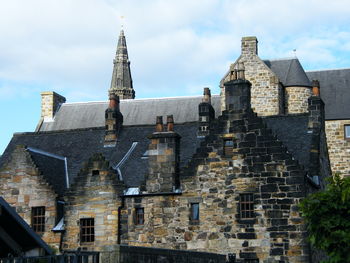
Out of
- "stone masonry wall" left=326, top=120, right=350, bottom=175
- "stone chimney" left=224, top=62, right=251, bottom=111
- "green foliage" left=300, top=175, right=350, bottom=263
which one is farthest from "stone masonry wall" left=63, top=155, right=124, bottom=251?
"stone masonry wall" left=326, top=120, right=350, bottom=175

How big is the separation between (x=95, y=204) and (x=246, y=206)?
20.1ft

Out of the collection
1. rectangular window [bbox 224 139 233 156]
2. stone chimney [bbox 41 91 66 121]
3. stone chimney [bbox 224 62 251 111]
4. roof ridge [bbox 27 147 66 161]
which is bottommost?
rectangular window [bbox 224 139 233 156]

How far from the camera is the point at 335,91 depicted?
1751 inches

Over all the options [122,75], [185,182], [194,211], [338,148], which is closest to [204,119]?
[185,182]

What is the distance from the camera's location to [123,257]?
16.5 meters

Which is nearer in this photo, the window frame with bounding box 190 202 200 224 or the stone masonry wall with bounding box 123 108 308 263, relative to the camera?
the stone masonry wall with bounding box 123 108 308 263

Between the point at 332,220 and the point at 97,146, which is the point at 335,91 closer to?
the point at 97,146

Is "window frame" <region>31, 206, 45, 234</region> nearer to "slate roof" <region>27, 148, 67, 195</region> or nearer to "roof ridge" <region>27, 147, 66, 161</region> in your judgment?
"slate roof" <region>27, 148, 67, 195</region>

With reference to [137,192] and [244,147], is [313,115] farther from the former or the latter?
[137,192]

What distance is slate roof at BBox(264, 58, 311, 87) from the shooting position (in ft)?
143

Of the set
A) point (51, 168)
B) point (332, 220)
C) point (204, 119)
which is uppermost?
point (204, 119)

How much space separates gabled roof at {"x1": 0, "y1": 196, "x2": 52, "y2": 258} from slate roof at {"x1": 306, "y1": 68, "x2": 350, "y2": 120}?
104 feet

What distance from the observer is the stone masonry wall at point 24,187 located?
1168 inches

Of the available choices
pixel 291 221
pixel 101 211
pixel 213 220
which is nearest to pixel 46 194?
pixel 101 211
